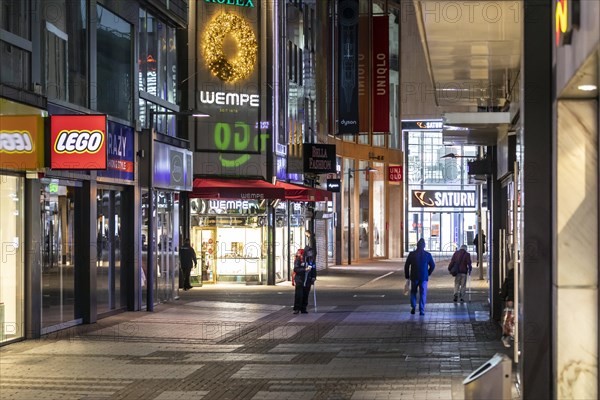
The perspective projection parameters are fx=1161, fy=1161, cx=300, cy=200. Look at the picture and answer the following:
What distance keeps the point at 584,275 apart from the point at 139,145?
60.5 feet

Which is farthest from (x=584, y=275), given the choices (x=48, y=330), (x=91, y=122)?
(x=48, y=330)

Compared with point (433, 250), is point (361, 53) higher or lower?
higher

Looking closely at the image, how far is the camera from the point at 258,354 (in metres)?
19.0

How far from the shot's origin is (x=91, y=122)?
2062 cm

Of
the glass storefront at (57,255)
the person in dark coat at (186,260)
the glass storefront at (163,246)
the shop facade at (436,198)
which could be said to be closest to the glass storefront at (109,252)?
the glass storefront at (163,246)

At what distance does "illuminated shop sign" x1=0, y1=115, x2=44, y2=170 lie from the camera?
748 inches

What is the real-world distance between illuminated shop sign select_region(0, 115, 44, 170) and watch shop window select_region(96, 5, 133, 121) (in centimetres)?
490

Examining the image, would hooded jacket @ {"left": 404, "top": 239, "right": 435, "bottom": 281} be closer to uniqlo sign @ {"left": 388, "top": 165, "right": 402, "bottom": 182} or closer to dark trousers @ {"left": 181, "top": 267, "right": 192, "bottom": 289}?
dark trousers @ {"left": 181, "top": 267, "right": 192, "bottom": 289}

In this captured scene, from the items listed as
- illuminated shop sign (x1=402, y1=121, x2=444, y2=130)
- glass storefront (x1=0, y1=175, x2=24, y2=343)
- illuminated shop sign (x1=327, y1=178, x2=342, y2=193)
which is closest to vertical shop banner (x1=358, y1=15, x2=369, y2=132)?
illuminated shop sign (x1=327, y1=178, x2=342, y2=193)

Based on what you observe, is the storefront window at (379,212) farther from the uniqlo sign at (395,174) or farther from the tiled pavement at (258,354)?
the tiled pavement at (258,354)

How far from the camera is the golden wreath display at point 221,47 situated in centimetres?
3812

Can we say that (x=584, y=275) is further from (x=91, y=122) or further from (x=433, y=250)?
(x=433, y=250)

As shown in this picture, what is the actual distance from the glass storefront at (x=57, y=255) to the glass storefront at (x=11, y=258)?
1005 millimetres

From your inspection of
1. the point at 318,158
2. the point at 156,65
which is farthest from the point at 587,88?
the point at 318,158
